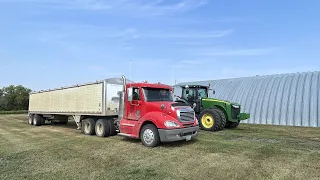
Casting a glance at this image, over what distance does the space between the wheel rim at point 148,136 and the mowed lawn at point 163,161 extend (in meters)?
0.32

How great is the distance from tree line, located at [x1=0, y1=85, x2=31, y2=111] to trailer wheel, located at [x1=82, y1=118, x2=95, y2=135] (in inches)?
2566

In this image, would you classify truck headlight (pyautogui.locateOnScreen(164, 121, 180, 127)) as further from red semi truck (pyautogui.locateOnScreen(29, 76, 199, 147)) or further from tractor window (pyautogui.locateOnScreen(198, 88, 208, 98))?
tractor window (pyautogui.locateOnScreen(198, 88, 208, 98))

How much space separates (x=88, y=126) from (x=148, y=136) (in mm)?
5645

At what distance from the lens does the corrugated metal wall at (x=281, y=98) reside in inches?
778

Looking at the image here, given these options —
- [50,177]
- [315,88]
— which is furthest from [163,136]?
[315,88]

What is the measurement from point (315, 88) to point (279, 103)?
109 inches

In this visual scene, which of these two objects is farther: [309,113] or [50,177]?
[309,113]

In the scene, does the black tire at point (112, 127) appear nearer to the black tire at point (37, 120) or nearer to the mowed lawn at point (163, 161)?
the mowed lawn at point (163, 161)

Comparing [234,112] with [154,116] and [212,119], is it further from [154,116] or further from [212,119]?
[154,116]

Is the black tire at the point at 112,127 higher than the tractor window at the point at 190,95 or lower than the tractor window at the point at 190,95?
lower

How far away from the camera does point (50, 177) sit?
6.69 m

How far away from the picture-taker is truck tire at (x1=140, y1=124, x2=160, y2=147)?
10453mm

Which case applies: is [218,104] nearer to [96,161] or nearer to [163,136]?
[163,136]

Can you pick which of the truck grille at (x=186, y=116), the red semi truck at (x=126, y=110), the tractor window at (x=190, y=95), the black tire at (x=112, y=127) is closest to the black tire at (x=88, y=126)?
the red semi truck at (x=126, y=110)
